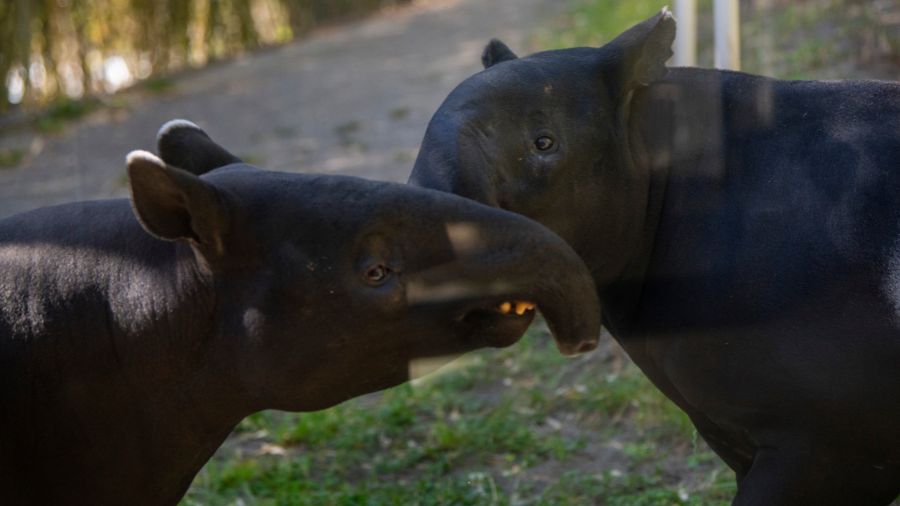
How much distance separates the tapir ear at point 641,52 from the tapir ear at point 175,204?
4.38 ft

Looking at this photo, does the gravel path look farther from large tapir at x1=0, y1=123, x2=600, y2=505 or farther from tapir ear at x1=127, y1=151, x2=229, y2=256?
tapir ear at x1=127, y1=151, x2=229, y2=256

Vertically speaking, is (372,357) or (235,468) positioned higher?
(372,357)

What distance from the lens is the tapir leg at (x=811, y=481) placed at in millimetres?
3465

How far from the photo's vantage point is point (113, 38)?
13914mm

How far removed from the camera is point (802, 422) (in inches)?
137

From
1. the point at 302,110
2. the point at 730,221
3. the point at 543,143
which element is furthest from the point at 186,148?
the point at 302,110

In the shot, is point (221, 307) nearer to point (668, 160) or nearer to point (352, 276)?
point (352, 276)

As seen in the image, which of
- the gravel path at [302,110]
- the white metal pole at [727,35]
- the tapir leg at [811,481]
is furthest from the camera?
the gravel path at [302,110]

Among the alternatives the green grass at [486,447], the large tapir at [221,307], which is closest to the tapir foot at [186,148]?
the large tapir at [221,307]

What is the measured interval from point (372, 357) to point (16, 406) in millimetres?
897

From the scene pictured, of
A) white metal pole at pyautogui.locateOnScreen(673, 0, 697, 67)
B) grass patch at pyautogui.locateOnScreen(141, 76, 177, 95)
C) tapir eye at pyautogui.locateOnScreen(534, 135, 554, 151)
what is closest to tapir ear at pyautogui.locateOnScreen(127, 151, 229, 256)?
tapir eye at pyautogui.locateOnScreen(534, 135, 554, 151)

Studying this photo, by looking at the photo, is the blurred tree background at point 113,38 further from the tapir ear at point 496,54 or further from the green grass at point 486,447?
the tapir ear at point 496,54

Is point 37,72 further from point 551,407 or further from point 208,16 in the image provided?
point 551,407

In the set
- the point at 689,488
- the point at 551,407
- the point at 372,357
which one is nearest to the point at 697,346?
the point at 372,357
